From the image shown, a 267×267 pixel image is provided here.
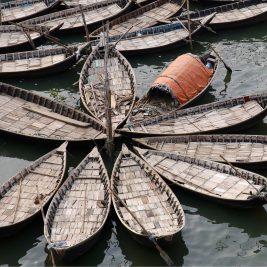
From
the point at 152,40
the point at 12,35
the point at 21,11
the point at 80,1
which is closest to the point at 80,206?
the point at 152,40

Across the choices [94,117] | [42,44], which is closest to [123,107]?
[94,117]

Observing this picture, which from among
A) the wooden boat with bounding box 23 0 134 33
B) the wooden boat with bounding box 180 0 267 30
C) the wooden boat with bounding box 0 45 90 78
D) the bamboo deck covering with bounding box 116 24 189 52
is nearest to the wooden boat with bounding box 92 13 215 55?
the bamboo deck covering with bounding box 116 24 189 52

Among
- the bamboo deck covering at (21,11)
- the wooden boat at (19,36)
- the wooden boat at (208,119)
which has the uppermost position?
the bamboo deck covering at (21,11)

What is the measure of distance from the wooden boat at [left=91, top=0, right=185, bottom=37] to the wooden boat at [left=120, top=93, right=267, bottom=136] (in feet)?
31.5

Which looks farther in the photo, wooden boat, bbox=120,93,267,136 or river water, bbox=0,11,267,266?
wooden boat, bbox=120,93,267,136

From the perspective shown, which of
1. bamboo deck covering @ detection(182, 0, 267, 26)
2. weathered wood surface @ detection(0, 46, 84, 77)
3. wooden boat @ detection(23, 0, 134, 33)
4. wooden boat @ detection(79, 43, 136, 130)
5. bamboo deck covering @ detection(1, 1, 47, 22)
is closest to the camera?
wooden boat @ detection(79, 43, 136, 130)

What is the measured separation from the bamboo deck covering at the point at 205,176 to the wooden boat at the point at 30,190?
396cm

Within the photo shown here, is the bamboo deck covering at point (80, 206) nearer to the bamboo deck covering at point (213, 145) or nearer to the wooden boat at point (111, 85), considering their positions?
the bamboo deck covering at point (213, 145)

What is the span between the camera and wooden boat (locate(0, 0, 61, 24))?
34.8 meters

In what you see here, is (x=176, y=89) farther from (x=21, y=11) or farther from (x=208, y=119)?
(x=21, y=11)

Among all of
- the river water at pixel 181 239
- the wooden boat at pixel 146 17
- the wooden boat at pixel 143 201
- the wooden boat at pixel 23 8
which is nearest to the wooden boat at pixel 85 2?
the wooden boat at pixel 146 17

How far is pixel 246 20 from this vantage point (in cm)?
3375

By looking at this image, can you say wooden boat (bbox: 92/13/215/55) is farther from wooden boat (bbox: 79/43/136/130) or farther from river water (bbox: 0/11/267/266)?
river water (bbox: 0/11/267/266)

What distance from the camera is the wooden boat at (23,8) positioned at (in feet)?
114
